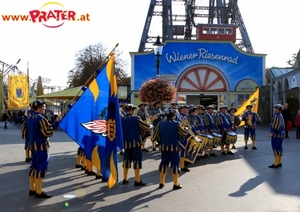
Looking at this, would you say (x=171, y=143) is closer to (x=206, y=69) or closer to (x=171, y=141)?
(x=171, y=141)

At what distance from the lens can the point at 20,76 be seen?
3656 cm

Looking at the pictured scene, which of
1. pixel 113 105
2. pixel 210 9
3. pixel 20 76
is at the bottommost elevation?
pixel 113 105

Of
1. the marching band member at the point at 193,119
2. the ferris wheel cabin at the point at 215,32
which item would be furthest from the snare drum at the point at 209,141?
the ferris wheel cabin at the point at 215,32

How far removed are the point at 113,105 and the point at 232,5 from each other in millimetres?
58306

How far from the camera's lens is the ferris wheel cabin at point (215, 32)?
140ft

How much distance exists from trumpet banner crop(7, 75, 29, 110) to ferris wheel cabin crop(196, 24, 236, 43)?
20339mm

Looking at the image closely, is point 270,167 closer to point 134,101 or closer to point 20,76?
point 134,101

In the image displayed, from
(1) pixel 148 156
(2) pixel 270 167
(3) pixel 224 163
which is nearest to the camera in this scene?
(2) pixel 270 167

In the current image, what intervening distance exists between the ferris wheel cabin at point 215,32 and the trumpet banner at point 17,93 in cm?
2034

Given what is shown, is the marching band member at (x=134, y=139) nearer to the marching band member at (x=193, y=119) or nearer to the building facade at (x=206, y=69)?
the marching band member at (x=193, y=119)

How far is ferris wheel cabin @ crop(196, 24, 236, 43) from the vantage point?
140 feet

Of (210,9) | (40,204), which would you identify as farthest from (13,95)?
(210,9)

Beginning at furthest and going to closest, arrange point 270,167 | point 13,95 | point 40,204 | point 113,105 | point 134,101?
point 13,95 → point 134,101 → point 270,167 → point 113,105 → point 40,204

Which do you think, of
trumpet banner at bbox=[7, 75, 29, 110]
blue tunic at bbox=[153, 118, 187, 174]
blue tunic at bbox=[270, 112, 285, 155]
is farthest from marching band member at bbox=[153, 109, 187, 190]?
trumpet banner at bbox=[7, 75, 29, 110]
